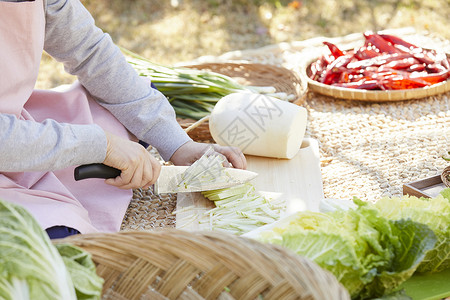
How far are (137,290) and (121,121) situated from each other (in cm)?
141

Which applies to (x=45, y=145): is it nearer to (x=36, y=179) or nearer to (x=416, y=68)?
(x=36, y=179)

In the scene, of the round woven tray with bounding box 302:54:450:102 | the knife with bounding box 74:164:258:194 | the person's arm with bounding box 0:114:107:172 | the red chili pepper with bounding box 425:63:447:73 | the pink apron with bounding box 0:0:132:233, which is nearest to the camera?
the person's arm with bounding box 0:114:107:172

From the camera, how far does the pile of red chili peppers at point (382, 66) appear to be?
360 cm

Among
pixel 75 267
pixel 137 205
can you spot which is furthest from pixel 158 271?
pixel 137 205

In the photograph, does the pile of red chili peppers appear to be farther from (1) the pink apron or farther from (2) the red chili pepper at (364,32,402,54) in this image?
(1) the pink apron

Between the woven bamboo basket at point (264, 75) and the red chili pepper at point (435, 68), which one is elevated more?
the red chili pepper at point (435, 68)

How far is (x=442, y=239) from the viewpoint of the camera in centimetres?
155

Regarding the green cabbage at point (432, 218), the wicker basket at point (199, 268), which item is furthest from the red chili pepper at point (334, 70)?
the wicker basket at point (199, 268)

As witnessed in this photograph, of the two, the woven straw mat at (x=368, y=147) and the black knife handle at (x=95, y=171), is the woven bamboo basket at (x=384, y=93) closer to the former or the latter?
the woven straw mat at (x=368, y=147)

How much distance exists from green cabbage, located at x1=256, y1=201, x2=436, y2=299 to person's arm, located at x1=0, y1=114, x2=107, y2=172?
84 cm

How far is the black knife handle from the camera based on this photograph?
6.70ft

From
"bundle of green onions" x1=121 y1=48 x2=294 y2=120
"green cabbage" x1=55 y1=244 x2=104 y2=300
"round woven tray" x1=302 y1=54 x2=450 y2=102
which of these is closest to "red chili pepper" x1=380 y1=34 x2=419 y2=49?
"round woven tray" x1=302 y1=54 x2=450 y2=102

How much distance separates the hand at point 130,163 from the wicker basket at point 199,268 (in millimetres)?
705

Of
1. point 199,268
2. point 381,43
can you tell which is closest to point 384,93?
point 381,43
